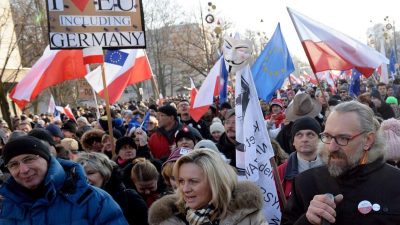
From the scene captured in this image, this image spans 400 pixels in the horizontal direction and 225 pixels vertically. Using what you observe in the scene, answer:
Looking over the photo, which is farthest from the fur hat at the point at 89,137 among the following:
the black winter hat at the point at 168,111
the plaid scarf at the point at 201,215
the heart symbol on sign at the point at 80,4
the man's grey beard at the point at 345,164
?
the man's grey beard at the point at 345,164

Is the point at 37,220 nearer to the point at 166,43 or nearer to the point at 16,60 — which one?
the point at 16,60

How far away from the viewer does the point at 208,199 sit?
2.96 metres

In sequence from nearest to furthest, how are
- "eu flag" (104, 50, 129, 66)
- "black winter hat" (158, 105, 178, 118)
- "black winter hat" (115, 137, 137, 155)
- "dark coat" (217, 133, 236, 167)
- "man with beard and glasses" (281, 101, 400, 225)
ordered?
"man with beard and glasses" (281, 101, 400, 225) < "dark coat" (217, 133, 236, 167) < "black winter hat" (115, 137, 137, 155) < "black winter hat" (158, 105, 178, 118) < "eu flag" (104, 50, 129, 66)

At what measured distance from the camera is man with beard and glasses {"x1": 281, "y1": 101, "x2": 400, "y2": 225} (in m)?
2.18

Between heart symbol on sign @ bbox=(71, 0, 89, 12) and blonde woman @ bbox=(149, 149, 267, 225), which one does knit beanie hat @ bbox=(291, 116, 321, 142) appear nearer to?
blonde woman @ bbox=(149, 149, 267, 225)

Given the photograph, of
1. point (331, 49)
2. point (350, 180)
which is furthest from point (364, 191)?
point (331, 49)

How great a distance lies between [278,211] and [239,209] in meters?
1.21

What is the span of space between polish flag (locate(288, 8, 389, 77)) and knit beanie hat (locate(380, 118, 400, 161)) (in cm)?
347

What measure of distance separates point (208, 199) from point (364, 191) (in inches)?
41.2

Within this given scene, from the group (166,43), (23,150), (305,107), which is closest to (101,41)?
(305,107)

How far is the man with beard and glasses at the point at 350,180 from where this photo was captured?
2.18 meters

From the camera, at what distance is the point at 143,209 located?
4008mm

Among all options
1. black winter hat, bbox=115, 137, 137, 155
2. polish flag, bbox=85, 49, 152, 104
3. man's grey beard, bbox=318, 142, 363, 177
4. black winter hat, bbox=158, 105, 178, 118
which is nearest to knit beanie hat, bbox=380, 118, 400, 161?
man's grey beard, bbox=318, 142, 363, 177

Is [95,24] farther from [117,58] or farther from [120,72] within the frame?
[117,58]
